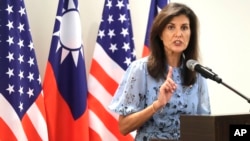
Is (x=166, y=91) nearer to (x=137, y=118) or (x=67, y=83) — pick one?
(x=137, y=118)

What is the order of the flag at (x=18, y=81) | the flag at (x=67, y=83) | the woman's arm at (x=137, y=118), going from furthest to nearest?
the flag at (x=67, y=83)
the flag at (x=18, y=81)
the woman's arm at (x=137, y=118)

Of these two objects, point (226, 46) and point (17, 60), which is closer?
point (17, 60)

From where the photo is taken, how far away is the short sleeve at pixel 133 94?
6.00 ft

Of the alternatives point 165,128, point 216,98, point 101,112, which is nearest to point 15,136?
point 101,112

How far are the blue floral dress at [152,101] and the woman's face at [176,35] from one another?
133 millimetres

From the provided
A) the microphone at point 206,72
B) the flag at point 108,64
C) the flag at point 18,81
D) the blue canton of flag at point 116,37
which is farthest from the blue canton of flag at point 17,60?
the microphone at point 206,72

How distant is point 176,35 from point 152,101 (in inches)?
13.6

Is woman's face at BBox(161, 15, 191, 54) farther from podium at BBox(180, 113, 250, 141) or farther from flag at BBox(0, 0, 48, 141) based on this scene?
flag at BBox(0, 0, 48, 141)

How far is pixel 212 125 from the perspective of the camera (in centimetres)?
109

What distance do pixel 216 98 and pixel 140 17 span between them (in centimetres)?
93

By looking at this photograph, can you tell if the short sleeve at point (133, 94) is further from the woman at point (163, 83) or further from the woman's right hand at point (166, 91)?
the woman's right hand at point (166, 91)

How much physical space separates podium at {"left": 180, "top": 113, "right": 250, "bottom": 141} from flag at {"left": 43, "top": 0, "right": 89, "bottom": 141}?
5.08ft

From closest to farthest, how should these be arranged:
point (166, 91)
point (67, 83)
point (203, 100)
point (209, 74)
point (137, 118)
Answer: point (209, 74) → point (166, 91) → point (137, 118) → point (203, 100) → point (67, 83)

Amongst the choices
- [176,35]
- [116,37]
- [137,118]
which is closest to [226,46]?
[116,37]
